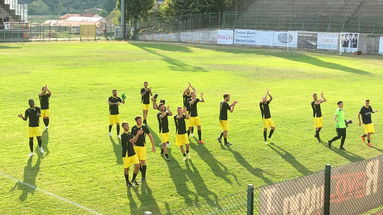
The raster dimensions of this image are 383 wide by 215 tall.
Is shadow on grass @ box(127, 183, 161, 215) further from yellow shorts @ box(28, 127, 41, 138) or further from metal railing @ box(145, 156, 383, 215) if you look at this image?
yellow shorts @ box(28, 127, 41, 138)

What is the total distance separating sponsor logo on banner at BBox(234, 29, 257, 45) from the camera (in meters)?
70.9

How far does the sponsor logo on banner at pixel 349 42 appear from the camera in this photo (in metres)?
61.7

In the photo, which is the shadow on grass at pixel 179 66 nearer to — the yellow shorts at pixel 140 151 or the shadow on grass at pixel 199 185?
the shadow on grass at pixel 199 185

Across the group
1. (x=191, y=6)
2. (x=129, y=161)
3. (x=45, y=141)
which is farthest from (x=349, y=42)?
(x=129, y=161)

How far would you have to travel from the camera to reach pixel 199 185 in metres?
14.6

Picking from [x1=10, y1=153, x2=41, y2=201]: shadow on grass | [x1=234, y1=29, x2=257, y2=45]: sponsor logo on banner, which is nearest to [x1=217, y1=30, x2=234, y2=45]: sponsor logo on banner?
[x1=234, y1=29, x2=257, y2=45]: sponsor logo on banner

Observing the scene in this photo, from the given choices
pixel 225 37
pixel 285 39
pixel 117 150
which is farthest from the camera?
pixel 225 37

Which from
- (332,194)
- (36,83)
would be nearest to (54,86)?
(36,83)

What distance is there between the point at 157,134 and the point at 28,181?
275 inches

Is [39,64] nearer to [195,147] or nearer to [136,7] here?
[195,147]

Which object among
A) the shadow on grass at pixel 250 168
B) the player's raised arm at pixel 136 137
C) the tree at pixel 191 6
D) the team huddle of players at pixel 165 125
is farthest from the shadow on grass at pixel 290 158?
the tree at pixel 191 6

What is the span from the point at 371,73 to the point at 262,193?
120 ft

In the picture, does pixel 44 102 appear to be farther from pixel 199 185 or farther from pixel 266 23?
pixel 266 23

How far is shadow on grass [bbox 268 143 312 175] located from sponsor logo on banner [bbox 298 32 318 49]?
48.1 metres
